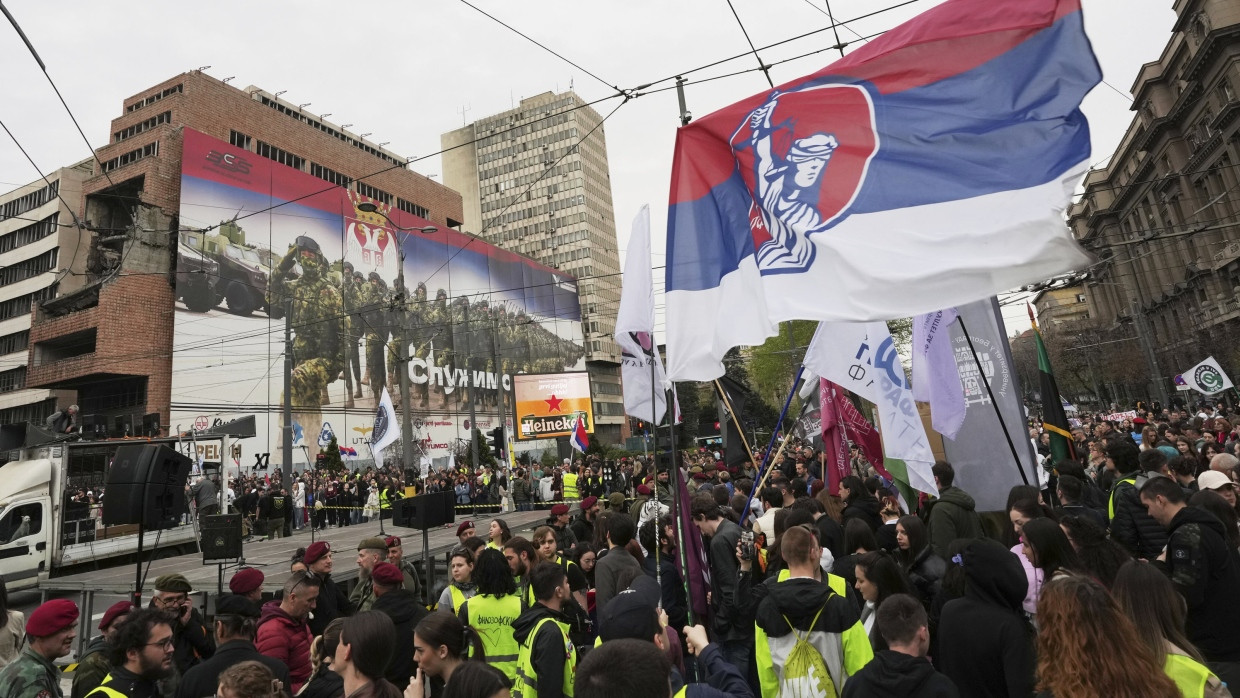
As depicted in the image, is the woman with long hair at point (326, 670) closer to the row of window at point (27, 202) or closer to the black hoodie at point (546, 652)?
the black hoodie at point (546, 652)

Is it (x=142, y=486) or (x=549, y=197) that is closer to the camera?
(x=142, y=486)

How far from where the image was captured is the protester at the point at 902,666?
274 cm

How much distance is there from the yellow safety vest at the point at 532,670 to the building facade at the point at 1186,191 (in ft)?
119

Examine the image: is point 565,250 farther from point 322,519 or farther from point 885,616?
point 885,616

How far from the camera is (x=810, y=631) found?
340 centimetres

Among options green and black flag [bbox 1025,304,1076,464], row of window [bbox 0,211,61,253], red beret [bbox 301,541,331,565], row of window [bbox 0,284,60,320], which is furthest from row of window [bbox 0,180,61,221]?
green and black flag [bbox 1025,304,1076,464]

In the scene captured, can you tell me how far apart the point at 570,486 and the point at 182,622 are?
15.6 m

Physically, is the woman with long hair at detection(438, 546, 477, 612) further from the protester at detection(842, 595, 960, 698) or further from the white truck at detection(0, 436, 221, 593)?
the white truck at detection(0, 436, 221, 593)

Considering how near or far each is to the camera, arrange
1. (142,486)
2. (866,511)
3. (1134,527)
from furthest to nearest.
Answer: (142,486) → (866,511) → (1134,527)

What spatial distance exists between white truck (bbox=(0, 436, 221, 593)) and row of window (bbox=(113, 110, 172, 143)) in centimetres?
3332

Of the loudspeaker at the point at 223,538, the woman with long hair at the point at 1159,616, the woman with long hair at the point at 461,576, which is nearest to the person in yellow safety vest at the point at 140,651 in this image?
the woman with long hair at the point at 461,576

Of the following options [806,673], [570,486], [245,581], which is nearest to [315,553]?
[245,581]

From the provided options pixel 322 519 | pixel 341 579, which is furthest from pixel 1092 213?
pixel 341 579

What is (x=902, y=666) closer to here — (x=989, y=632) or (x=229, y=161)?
(x=989, y=632)
